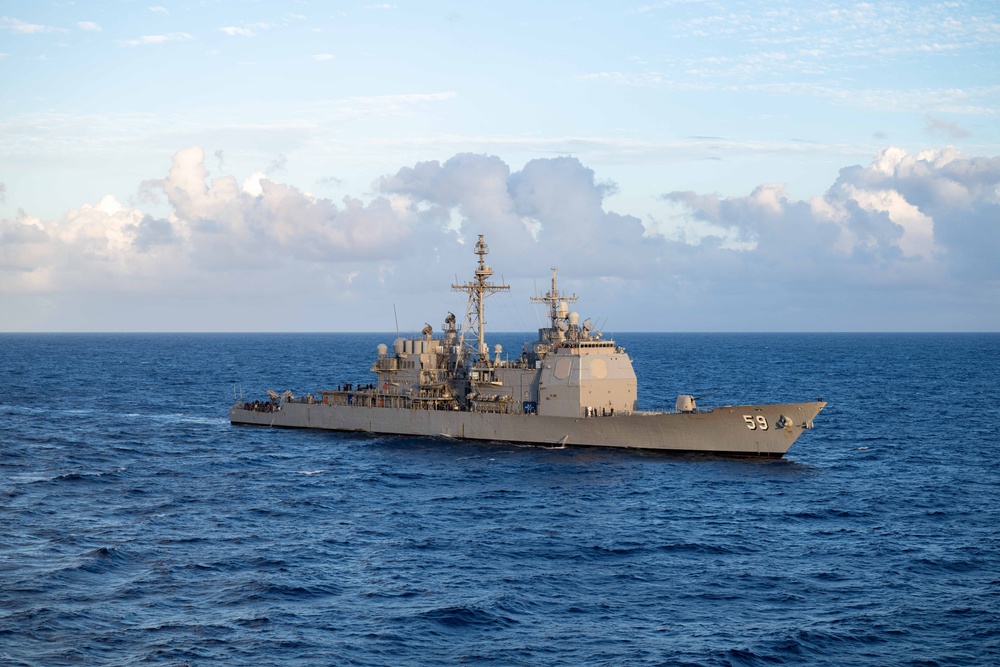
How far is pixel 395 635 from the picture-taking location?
78.1 ft

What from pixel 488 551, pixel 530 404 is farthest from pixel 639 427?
pixel 488 551

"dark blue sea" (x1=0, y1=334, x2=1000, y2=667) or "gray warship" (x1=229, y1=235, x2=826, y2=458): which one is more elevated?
"gray warship" (x1=229, y1=235, x2=826, y2=458)

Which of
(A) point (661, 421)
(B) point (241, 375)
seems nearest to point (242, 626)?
(A) point (661, 421)

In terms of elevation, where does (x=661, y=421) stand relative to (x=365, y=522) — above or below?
above

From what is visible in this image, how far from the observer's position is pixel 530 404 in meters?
53.3

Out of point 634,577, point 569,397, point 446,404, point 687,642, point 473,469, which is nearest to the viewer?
point 687,642

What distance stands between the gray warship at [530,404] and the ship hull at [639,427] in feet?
0.18

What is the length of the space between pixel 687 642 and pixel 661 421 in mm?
25880

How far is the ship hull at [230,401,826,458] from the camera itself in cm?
4722

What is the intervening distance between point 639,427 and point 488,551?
19248 millimetres

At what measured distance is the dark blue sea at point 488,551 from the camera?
918 inches

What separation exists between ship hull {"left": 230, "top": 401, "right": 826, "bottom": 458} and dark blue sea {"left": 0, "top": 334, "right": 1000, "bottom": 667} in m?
1.05

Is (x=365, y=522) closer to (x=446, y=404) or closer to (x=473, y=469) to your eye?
(x=473, y=469)

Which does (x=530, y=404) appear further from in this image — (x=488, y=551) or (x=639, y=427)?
(x=488, y=551)
